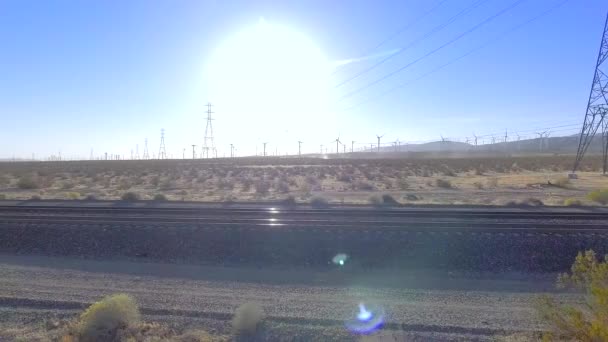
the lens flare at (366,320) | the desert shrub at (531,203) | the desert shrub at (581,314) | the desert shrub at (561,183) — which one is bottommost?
the desert shrub at (531,203)

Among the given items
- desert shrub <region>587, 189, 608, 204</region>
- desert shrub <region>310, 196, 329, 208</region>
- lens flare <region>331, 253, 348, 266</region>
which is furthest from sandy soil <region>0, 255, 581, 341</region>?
desert shrub <region>587, 189, 608, 204</region>

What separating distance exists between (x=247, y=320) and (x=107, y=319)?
2.30m

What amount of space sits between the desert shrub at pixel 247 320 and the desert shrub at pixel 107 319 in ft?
5.89

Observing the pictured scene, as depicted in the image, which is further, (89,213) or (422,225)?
(89,213)

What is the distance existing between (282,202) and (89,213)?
495 inches

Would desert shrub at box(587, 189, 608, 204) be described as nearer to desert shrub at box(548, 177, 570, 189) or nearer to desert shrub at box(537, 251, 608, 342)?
desert shrub at box(548, 177, 570, 189)

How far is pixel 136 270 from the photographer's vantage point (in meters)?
14.7

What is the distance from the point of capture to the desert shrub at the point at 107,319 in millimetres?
8977

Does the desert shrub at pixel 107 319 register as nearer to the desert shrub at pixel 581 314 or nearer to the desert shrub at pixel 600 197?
the desert shrub at pixel 581 314

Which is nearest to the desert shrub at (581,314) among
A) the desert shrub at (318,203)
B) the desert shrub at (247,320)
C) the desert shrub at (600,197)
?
the desert shrub at (247,320)

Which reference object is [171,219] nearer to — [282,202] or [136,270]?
[136,270]

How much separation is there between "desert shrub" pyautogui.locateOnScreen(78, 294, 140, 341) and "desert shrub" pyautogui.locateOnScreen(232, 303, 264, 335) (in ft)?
5.89

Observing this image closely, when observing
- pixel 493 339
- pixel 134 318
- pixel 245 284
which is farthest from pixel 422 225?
pixel 134 318

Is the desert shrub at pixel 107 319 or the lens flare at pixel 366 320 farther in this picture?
the lens flare at pixel 366 320
